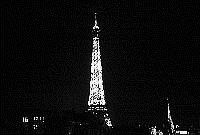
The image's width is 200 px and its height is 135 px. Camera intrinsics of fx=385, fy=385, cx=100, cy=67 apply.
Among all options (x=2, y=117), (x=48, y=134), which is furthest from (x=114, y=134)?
(x=2, y=117)

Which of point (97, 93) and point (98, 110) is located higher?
point (97, 93)

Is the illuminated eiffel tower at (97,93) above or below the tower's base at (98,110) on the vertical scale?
above

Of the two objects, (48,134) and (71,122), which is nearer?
(48,134)

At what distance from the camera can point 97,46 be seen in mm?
75250

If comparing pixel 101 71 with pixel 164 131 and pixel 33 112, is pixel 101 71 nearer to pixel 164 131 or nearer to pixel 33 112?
pixel 33 112

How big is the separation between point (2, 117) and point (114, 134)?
46919 millimetres

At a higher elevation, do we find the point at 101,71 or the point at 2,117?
the point at 101,71

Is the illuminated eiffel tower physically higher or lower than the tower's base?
higher

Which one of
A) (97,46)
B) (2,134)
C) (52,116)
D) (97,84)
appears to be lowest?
(2,134)

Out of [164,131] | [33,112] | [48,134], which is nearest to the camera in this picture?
[48,134]

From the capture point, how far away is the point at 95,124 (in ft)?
193

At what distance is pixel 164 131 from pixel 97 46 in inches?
1798

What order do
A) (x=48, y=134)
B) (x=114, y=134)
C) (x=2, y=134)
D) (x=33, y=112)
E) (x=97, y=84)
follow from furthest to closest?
(x=97, y=84), (x=114, y=134), (x=33, y=112), (x=48, y=134), (x=2, y=134)

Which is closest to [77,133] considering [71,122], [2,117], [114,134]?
[71,122]
